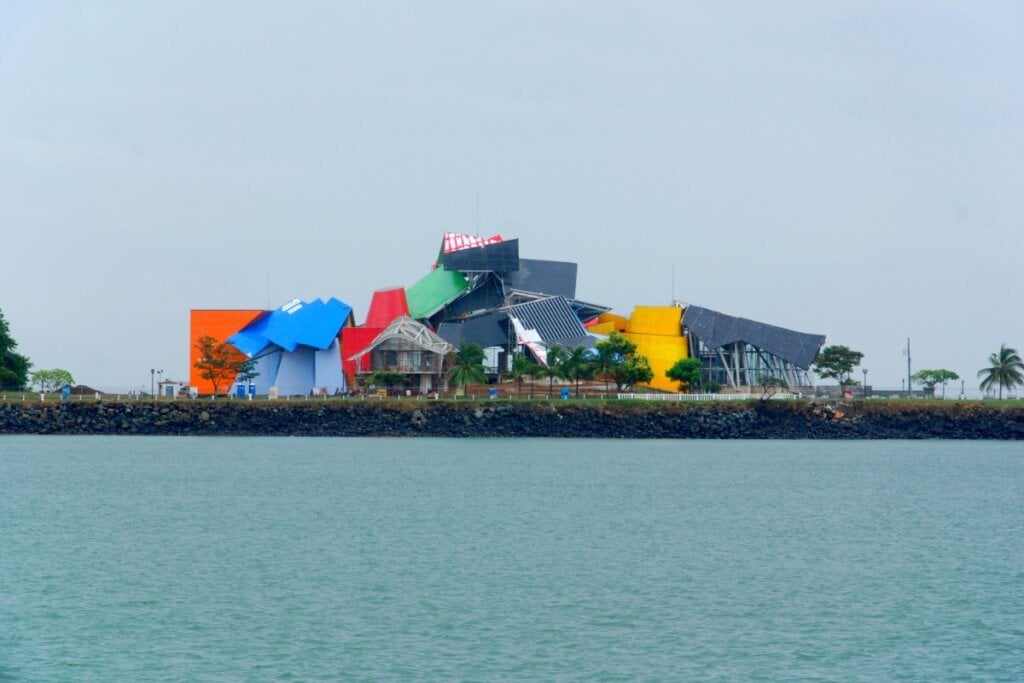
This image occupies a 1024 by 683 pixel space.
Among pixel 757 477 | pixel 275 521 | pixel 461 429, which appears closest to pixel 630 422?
pixel 461 429

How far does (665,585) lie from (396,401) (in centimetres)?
5355

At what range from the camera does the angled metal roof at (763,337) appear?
92812 millimetres

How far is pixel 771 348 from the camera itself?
93000mm

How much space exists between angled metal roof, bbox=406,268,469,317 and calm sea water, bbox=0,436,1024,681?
45242 mm

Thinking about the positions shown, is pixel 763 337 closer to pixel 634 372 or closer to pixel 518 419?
pixel 634 372

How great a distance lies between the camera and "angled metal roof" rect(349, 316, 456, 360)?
9081 cm

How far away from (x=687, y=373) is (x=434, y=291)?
69.3 ft

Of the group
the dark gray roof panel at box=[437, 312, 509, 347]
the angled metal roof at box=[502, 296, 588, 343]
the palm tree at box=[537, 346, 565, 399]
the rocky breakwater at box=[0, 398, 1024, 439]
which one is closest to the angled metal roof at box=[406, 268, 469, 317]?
the dark gray roof panel at box=[437, 312, 509, 347]

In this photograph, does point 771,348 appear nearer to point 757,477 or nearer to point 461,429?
point 461,429

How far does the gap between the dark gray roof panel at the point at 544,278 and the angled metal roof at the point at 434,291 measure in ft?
11.7

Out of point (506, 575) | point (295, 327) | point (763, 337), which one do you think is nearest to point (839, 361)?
point (763, 337)

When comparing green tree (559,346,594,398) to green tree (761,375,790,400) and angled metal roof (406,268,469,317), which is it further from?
angled metal roof (406,268,469,317)

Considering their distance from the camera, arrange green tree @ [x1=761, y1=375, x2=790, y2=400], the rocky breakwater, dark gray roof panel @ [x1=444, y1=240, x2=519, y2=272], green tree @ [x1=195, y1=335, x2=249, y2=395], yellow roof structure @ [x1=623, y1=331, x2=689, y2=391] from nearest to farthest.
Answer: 1. the rocky breakwater
2. green tree @ [x1=761, y1=375, x2=790, y2=400]
3. yellow roof structure @ [x1=623, y1=331, x2=689, y2=391]
4. green tree @ [x1=195, y1=335, x2=249, y2=395]
5. dark gray roof panel @ [x1=444, y1=240, x2=519, y2=272]

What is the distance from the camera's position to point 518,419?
77.9 m
